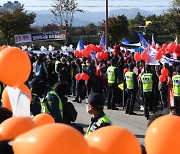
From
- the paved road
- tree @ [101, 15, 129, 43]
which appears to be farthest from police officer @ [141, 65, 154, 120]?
tree @ [101, 15, 129, 43]

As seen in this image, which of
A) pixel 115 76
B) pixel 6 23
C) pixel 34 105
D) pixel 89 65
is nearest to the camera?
pixel 34 105

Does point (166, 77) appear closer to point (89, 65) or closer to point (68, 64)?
point (89, 65)

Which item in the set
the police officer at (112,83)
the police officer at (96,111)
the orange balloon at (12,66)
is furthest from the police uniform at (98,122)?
the police officer at (112,83)

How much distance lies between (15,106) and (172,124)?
200cm

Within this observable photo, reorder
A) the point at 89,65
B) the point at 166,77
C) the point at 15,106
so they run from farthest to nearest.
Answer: the point at 89,65, the point at 166,77, the point at 15,106

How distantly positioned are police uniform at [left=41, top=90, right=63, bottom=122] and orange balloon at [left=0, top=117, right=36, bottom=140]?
235 centimetres

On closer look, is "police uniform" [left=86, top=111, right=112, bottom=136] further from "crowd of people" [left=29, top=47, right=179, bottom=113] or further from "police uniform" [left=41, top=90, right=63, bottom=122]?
"crowd of people" [left=29, top=47, right=179, bottom=113]

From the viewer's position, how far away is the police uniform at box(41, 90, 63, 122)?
5500 millimetres

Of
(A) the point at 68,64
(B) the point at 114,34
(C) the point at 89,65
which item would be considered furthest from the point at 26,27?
(C) the point at 89,65

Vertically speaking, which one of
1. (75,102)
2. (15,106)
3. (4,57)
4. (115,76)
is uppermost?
(4,57)

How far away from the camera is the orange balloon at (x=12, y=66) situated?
444cm

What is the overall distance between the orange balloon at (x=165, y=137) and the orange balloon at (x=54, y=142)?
631 mm

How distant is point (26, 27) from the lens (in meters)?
42.0

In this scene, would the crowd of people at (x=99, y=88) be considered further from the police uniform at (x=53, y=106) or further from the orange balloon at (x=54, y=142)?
the orange balloon at (x=54, y=142)
